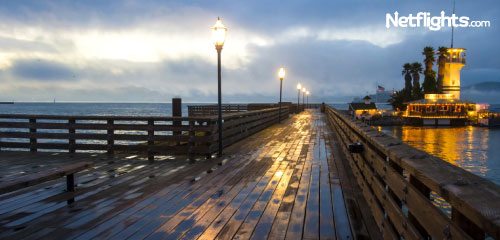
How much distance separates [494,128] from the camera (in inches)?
3430

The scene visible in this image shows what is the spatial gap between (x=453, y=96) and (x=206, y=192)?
3755 inches

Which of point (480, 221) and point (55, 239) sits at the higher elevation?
point (480, 221)

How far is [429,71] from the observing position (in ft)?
311

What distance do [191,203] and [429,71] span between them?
100524mm

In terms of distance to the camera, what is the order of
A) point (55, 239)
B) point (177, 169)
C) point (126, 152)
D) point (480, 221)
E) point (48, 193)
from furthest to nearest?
point (126, 152) < point (177, 169) < point (48, 193) < point (55, 239) < point (480, 221)

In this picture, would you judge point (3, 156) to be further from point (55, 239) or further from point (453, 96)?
point (453, 96)

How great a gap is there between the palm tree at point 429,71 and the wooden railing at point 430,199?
9833cm

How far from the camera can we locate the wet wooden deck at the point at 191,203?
4.58 m

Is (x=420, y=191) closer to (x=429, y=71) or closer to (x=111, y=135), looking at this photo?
(x=111, y=135)

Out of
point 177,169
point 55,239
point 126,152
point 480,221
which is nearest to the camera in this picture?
point 480,221

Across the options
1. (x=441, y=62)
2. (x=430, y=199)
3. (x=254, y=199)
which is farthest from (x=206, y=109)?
(x=441, y=62)

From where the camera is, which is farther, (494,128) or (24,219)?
(494,128)

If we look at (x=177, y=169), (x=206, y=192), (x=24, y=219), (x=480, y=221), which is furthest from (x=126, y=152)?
(x=480, y=221)

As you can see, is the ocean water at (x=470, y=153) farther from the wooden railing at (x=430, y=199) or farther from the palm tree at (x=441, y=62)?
the palm tree at (x=441, y=62)
